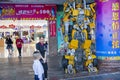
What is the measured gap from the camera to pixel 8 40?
27.5m

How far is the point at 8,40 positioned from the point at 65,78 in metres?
14.3

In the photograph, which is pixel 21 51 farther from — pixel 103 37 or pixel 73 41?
pixel 73 41

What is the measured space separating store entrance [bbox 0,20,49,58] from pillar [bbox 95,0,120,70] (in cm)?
1088

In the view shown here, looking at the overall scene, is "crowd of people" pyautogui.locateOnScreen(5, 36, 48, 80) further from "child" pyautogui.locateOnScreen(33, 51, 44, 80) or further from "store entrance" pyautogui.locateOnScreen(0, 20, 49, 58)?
"store entrance" pyautogui.locateOnScreen(0, 20, 49, 58)

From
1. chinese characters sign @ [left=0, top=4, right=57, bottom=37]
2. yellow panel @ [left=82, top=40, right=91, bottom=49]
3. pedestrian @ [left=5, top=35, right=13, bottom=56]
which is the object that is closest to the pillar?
yellow panel @ [left=82, top=40, right=91, bottom=49]

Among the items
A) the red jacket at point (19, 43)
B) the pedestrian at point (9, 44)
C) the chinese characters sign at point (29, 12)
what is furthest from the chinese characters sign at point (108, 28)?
the pedestrian at point (9, 44)

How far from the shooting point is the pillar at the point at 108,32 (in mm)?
17344

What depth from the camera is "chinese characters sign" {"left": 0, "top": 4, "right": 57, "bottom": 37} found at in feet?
88.7

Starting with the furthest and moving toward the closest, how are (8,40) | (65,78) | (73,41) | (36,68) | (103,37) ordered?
(8,40) < (103,37) < (73,41) < (65,78) < (36,68)

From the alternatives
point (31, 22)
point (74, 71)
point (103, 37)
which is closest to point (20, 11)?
point (31, 22)

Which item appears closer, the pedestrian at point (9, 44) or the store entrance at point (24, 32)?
Result: the pedestrian at point (9, 44)

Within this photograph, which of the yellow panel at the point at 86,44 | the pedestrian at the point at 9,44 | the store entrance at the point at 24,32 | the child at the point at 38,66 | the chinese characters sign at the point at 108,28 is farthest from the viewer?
the store entrance at the point at 24,32

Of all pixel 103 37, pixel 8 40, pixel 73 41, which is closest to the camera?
pixel 73 41

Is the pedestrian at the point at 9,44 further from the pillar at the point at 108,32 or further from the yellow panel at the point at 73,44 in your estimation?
the yellow panel at the point at 73,44
